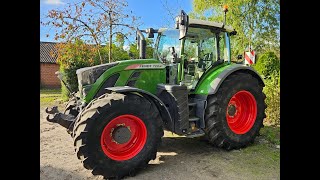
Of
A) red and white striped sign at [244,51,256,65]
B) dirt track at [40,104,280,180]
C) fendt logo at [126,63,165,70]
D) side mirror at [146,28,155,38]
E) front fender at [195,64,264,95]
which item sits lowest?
dirt track at [40,104,280,180]

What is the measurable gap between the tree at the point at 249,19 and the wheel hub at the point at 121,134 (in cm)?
1053

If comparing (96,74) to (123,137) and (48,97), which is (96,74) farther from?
(48,97)

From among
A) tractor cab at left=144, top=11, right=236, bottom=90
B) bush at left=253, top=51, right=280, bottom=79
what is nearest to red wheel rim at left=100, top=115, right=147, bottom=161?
tractor cab at left=144, top=11, right=236, bottom=90

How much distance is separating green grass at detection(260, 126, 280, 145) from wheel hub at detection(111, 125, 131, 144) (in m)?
2.93

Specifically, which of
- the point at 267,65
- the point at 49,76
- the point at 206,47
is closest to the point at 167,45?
the point at 206,47

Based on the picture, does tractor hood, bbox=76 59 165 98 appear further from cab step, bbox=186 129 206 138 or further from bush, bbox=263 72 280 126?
bush, bbox=263 72 280 126

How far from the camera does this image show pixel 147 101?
3889 mm

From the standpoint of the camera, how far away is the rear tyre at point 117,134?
11.4ft

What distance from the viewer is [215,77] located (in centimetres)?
471

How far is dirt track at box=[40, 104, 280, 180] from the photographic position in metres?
3.83

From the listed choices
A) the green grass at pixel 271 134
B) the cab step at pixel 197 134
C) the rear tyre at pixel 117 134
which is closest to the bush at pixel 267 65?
the green grass at pixel 271 134

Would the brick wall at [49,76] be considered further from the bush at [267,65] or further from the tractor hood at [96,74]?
the tractor hood at [96,74]
